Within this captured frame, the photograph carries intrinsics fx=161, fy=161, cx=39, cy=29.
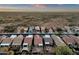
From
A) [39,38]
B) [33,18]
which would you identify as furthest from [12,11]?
[39,38]

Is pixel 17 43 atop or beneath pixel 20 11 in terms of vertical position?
beneath
